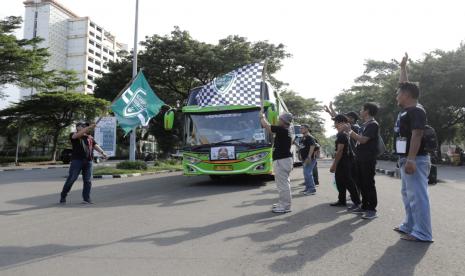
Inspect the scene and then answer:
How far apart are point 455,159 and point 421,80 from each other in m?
6.80

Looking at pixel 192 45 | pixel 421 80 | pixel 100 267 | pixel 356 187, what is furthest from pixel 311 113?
pixel 100 267

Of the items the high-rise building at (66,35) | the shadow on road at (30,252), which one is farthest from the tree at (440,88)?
the high-rise building at (66,35)

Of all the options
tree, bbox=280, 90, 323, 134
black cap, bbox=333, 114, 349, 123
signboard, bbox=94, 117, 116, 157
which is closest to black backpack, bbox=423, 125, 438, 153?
black cap, bbox=333, 114, 349, 123

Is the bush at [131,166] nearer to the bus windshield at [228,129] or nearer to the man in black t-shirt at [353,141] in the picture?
the bus windshield at [228,129]

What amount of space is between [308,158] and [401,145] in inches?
199

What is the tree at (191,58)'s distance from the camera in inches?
1180

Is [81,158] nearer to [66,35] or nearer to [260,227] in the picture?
[260,227]

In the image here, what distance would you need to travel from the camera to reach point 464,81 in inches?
1198

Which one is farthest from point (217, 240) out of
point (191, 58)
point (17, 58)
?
point (17, 58)

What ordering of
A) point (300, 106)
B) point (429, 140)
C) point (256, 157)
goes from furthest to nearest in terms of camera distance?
1. point (300, 106)
2. point (256, 157)
3. point (429, 140)

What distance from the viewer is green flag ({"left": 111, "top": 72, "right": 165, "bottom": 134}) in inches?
604

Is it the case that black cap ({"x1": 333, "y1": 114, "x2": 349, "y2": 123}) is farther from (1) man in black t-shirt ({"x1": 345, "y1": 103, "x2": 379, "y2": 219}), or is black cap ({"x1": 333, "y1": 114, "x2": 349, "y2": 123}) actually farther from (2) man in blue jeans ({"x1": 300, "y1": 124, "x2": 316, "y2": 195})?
(2) man in blue jeans ({"x1": 300, "y1": 124, "x2": 316, "y2": 195})

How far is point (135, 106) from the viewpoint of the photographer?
1584cm

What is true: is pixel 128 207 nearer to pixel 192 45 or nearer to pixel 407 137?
pixel 407 137
